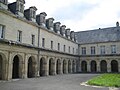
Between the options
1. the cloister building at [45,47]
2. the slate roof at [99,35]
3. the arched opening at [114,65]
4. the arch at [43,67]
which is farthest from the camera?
the arched opening at [114,65]

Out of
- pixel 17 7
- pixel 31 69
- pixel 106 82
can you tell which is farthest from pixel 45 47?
pixel 106 82

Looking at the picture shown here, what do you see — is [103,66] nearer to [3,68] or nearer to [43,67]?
[43,67]

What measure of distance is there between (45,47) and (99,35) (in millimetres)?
19685

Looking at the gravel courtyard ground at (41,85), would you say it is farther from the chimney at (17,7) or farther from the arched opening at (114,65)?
the arched opening at (114,65)

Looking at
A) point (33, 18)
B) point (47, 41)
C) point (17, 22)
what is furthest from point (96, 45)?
point (17, 22)

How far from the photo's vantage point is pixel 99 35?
143 feet

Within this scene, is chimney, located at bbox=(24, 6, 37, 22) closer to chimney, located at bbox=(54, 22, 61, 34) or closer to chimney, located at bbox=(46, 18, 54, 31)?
chimney, located at bbox=(46, 18, 54, 31)

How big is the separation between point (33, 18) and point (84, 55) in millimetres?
20954

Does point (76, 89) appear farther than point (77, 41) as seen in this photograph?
No

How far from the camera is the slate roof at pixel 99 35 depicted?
41316 millimetres

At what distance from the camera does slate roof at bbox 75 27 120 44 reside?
136ft

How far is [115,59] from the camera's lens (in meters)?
39.5

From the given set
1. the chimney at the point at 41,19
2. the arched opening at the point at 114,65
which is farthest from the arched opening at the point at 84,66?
the chimney at the point at 41,19

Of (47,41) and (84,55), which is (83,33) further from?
(47,41)
